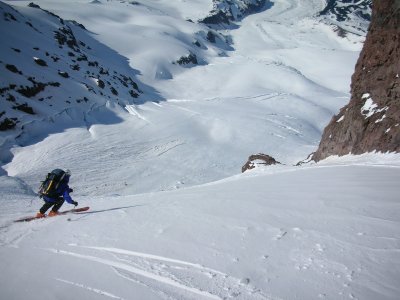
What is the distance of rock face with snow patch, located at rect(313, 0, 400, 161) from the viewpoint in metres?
11.5

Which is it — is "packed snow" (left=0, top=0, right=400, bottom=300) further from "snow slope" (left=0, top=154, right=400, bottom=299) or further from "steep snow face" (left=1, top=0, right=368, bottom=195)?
"steep snow face" (left=1, top=0, right=368, bottom=195)

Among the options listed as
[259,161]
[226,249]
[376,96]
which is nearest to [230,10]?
[259,161]

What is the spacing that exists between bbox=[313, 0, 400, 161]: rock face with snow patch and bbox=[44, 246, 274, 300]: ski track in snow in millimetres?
9228

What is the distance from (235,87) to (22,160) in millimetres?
Answer: 35778

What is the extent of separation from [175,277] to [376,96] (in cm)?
1278

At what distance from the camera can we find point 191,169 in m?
22.8

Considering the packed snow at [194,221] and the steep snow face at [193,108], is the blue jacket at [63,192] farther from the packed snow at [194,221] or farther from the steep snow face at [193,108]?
the steep snow face at [193,108]

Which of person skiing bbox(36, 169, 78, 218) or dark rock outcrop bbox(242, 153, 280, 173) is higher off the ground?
person skiing bbox(36, 169, 78, 218)

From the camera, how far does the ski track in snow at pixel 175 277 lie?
3318 millimetres

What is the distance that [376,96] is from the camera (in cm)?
1301

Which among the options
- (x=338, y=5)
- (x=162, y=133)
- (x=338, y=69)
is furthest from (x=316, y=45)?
(x=162, y=133)

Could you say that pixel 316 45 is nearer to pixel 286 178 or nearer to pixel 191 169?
pixel 191 169

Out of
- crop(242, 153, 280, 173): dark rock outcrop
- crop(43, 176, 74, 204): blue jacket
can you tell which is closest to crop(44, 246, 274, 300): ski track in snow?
crop(43, 176, 74, 204): blue jacket

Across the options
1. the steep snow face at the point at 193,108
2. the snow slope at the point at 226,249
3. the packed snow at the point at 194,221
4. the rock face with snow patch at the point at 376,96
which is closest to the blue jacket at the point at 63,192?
the packed snow at the point at 194,221
